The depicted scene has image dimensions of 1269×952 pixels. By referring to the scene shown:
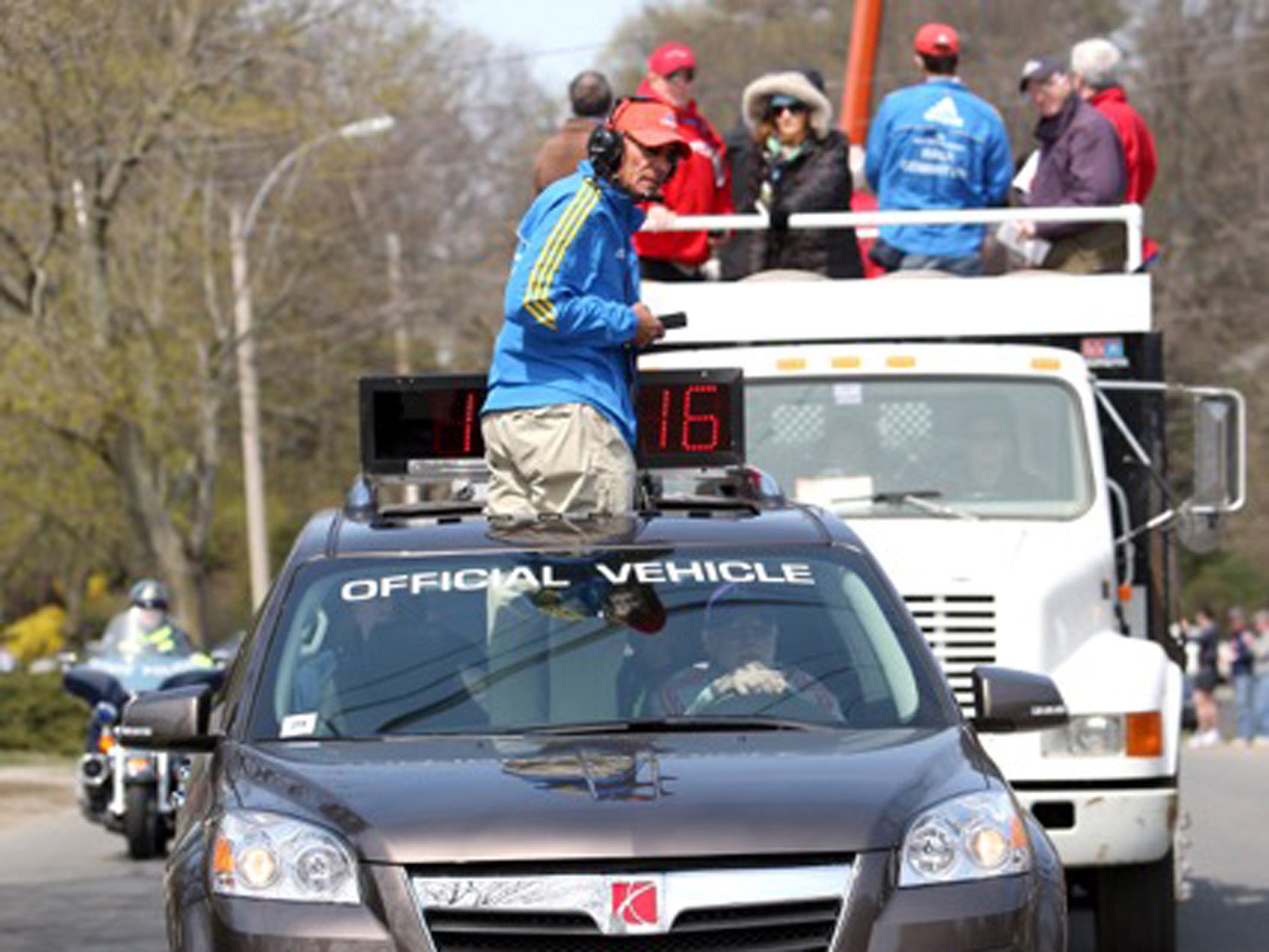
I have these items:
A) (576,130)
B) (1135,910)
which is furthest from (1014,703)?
(576,130)

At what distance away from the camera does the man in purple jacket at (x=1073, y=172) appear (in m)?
13.2

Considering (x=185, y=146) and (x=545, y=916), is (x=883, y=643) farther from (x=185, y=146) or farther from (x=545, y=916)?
(x=185, y=146)

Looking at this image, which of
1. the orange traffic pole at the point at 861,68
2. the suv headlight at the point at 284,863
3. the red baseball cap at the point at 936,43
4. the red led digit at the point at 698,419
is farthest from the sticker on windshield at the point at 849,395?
the orange traffic pole at the point at 861,68

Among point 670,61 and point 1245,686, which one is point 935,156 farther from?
point 1245,686

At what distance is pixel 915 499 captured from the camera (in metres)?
11.7

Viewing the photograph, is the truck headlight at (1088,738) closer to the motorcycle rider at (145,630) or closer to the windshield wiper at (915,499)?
the windshield wiper at (915,499)

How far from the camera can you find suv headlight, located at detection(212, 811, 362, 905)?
21.1ft

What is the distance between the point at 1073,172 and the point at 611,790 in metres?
7.60

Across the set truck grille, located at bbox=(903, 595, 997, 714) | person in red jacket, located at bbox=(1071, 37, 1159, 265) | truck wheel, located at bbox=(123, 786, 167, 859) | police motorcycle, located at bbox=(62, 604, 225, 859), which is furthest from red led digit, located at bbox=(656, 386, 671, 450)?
truck wheel, located at bbox=(123, 786, 167, 859)

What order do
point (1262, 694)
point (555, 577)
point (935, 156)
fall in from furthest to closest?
point (1262, 694) → point (935, 156) → point (555, 577)

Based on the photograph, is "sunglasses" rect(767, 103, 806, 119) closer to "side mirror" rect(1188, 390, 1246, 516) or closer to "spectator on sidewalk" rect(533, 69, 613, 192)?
"spectator on sidewalk" rect(533, 69, 613, 192)

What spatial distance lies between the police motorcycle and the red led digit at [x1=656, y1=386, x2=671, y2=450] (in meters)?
7.00

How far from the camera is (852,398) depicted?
1195 cm

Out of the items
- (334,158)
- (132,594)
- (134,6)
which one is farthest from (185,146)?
(132,594)
